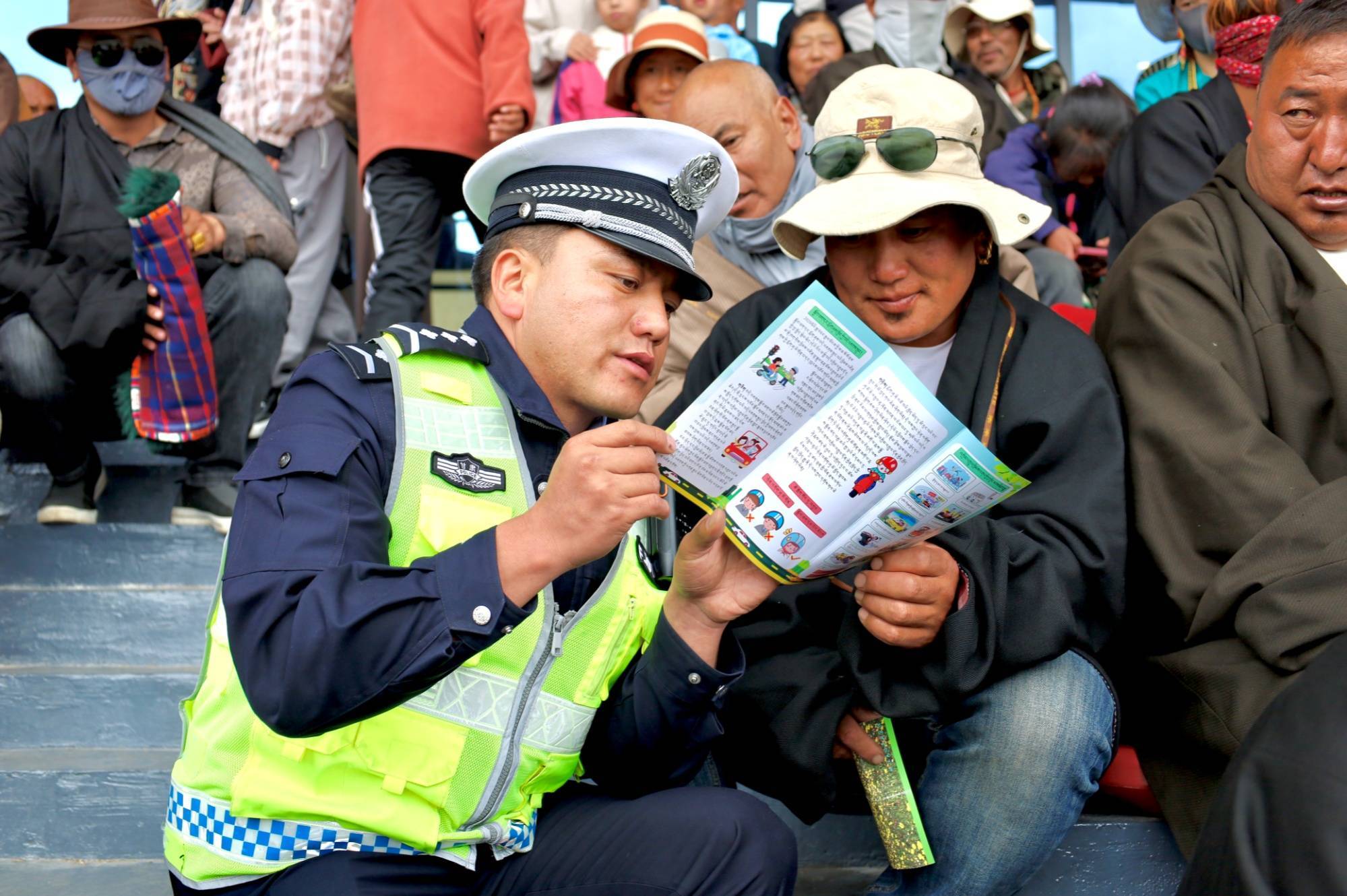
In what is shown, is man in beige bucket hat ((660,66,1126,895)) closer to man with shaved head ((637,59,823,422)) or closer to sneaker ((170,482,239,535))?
man with shaved head ((637,59,823,422))

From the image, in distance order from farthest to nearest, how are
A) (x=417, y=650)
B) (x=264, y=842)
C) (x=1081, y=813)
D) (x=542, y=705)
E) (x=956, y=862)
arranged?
(x=1081, y=813), (x=956, y=862), (x=542, y=705), (x=264, y=842), (x=417, y=650)

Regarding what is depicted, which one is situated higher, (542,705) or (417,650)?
(417,650)

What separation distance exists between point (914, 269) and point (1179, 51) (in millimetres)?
3307

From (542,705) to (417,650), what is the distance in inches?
15.3

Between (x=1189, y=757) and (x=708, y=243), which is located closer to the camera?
(x=1189, y=757)

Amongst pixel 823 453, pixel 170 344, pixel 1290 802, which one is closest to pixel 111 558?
pixel 170 344

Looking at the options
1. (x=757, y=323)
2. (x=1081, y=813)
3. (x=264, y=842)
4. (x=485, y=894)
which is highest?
(x=757, y=323)

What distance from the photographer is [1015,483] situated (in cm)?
177

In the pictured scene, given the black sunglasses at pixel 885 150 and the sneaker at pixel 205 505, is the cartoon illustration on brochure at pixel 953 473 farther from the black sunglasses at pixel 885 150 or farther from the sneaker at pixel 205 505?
the sneaker at pixel 205 505

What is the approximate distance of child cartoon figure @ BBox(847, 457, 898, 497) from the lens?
1821 millimetres

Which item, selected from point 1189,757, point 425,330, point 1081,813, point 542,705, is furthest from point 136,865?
point 1189,757

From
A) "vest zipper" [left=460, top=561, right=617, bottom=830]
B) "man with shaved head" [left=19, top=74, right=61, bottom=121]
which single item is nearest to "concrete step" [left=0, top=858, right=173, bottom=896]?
"vest zipper" [left=460, top=561, right=617, bottom=830]

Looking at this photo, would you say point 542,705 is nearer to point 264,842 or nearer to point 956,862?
point 264,842

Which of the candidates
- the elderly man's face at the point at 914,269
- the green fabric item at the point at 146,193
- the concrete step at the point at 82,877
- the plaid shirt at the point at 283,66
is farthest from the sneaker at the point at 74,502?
the elderly man's face at the point at 914,269
